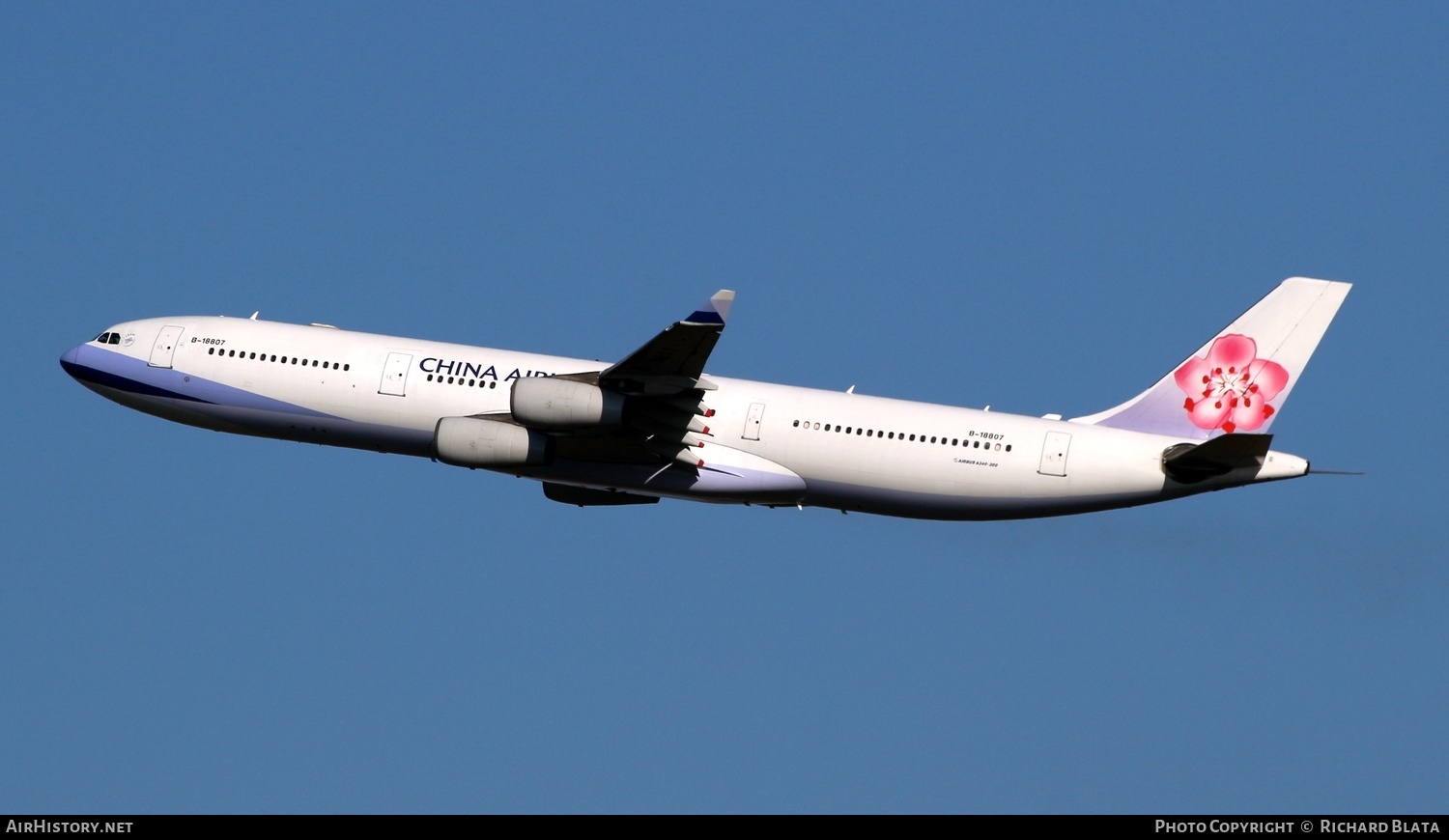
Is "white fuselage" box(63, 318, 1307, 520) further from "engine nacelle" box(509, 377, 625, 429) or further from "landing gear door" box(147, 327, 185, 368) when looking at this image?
"engine nacelle" box(509, 377, 625, 429)

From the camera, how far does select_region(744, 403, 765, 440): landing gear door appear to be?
1841 inches

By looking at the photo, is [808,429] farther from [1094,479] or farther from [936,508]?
[1094,479]

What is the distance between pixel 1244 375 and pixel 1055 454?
5957mm

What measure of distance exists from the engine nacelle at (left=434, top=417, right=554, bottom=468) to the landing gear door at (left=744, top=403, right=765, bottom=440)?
204 inches

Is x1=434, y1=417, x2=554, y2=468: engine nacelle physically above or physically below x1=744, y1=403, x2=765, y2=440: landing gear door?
below

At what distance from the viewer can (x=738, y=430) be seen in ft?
154

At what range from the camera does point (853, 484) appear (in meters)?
46.0

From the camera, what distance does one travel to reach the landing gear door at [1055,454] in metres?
45.4

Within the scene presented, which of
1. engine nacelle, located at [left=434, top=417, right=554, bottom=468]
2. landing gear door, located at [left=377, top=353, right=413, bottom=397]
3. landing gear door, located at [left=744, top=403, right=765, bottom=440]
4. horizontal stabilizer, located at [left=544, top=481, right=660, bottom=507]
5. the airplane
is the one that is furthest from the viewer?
horizontal stabilizer, located at [left=544, top=481, right=660, bottom=507]

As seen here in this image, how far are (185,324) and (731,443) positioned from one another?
54.1 ft

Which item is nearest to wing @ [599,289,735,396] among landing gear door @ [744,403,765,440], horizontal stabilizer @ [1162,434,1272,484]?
landing gear door @ [744,403,765,440]

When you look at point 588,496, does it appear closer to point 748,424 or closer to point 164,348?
point 748,424

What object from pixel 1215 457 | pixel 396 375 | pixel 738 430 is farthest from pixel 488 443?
pixel 1215 457
